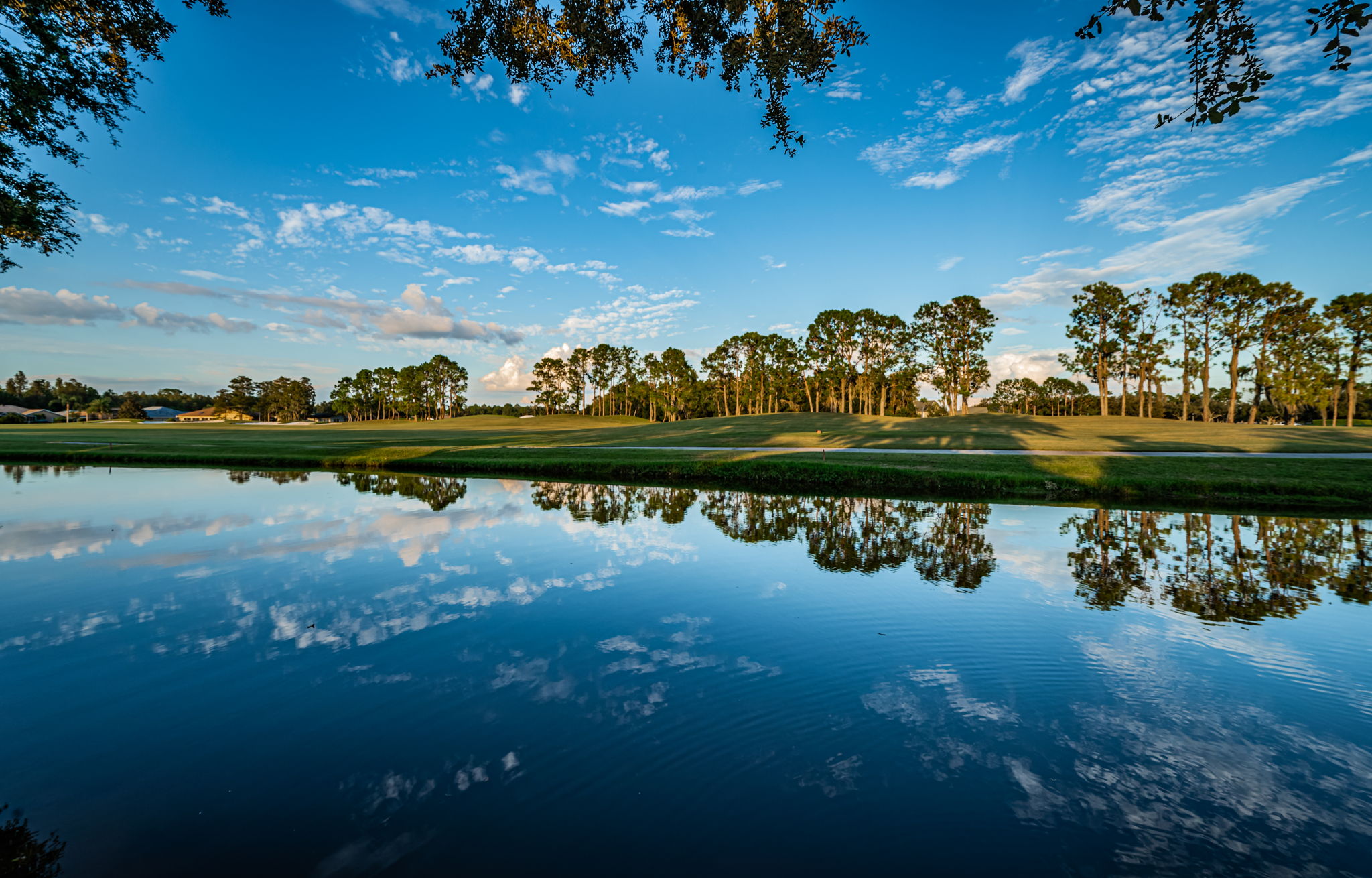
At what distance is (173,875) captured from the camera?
3129 mm

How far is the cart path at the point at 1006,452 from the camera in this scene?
25578 mm

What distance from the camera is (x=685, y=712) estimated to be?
5.01m

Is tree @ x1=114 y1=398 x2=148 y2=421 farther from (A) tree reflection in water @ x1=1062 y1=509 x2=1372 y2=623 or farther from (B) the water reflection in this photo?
(A) tree reflection in water @ x1=1062 y1=509 x2=1372 y2=623

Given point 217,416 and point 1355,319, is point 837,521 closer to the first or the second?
point 1355,319

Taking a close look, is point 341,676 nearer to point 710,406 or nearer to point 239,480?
point 239,480

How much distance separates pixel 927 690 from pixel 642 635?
333 centimetres

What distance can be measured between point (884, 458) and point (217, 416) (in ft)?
550

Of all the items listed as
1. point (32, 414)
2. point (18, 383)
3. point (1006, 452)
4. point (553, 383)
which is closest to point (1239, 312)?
point (1006, 452)

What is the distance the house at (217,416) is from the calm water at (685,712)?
497ft

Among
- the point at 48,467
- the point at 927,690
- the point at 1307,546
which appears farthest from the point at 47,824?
the point at 48,467

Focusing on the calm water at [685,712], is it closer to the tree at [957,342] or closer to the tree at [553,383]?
the tree at [957,342]

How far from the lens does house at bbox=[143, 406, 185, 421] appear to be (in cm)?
14390

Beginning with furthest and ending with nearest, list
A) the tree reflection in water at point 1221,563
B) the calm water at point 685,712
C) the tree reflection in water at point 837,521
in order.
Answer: the tree reflection in water at point 837,521 < the tree reflection in water at point 1221,563 < the calm water at point 685,712

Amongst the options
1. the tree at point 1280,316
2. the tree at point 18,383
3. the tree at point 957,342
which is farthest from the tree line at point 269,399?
the tree at point 1280,316
